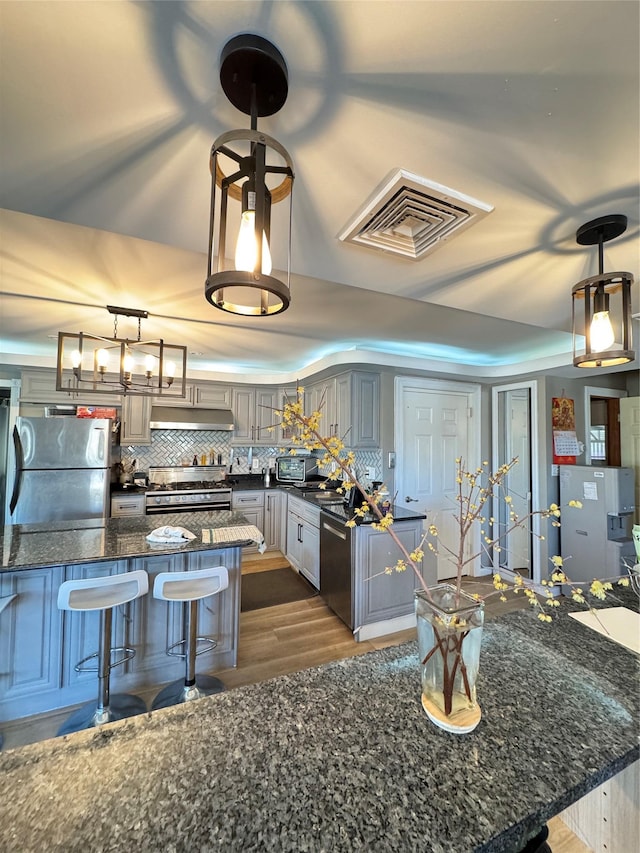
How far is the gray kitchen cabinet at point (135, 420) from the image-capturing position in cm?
442

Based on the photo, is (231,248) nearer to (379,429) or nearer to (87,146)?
(87,146)

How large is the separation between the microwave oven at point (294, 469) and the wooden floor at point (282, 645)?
1750mm

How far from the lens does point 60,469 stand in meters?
3.51

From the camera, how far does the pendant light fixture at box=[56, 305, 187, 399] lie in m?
2.36

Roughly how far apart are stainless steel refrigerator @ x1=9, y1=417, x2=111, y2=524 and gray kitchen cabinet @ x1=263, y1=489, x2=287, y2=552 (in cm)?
186

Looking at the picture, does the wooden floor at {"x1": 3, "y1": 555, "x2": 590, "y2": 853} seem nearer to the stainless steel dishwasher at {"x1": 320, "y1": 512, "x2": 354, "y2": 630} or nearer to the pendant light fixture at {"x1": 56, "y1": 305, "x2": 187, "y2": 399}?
the stainless steel dishwasher at {"x1": 320, "y1": 512, "x2": 354, "y2": 630}

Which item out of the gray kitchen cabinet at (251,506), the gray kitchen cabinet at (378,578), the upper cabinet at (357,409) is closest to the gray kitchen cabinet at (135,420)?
the gray kitchen cabinet at (251,506)

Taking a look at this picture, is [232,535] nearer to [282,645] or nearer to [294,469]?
[282,645]

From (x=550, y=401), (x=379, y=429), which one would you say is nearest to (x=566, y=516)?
(x=550, y=401)

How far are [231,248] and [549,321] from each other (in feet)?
6.08

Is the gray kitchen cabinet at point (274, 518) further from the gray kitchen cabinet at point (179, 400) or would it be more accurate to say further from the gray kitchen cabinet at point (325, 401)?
the gray kitchen cabinet at point (179, 400)

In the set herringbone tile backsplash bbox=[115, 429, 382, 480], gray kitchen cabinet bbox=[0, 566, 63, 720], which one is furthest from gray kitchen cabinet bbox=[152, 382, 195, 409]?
gray kitchen cabinet bbox=[0, 566, 63, 720]

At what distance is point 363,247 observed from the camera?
1.32 metres

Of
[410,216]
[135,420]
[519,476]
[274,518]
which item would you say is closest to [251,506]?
[274,518]
